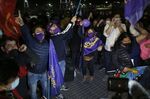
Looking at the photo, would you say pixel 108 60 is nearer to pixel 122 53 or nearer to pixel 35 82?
pixel 122 53

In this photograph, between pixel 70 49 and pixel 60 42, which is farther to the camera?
pixel 70 49

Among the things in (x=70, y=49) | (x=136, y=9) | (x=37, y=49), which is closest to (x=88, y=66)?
(x=70, y=49)

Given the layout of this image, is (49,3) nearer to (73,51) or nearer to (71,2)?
(71,2)

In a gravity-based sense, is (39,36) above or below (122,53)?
above

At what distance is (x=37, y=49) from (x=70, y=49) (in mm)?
2612

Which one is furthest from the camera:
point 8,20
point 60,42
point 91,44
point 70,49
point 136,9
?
point 70,49

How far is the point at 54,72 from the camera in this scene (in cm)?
736

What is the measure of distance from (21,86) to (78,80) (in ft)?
8.26

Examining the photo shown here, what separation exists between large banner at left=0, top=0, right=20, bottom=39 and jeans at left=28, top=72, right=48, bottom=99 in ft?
3.10

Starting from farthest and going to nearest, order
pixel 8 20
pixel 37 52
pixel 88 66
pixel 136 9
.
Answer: pixel 88 66 < pixel 136 9 < pixel 8 20 < pixel 37 52

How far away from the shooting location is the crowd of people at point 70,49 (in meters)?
6.92

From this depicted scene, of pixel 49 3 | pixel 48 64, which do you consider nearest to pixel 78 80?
pixel 48 64

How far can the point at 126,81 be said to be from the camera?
12.5 feet

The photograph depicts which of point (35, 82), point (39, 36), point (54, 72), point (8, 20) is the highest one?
point (8, 20)
